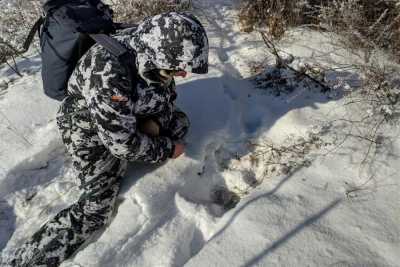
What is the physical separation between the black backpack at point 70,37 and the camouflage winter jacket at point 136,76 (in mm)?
59

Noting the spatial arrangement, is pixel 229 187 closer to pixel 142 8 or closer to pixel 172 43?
pixel 172 43

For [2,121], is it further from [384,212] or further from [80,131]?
[384,212]

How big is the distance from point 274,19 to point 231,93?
784 mm

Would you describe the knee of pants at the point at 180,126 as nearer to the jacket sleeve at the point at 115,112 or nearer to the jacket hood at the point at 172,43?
the jacket sleeve at the point at 115,112

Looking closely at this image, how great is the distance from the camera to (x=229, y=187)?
2.97 meters

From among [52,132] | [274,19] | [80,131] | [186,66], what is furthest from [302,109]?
[52,132]

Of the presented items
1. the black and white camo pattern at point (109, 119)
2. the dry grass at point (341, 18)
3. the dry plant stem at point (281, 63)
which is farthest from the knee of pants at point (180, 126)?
the dry grass at point (341, 18)

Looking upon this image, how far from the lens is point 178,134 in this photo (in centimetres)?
312

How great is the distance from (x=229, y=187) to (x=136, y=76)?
3.26ft

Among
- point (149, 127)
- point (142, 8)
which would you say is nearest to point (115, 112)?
point (149, 127)

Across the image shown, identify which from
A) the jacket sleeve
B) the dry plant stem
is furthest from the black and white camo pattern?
the dry plant stem

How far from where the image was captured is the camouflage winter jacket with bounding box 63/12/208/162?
2322mm

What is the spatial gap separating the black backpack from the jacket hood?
13cm

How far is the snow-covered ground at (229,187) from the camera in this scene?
2.41m
